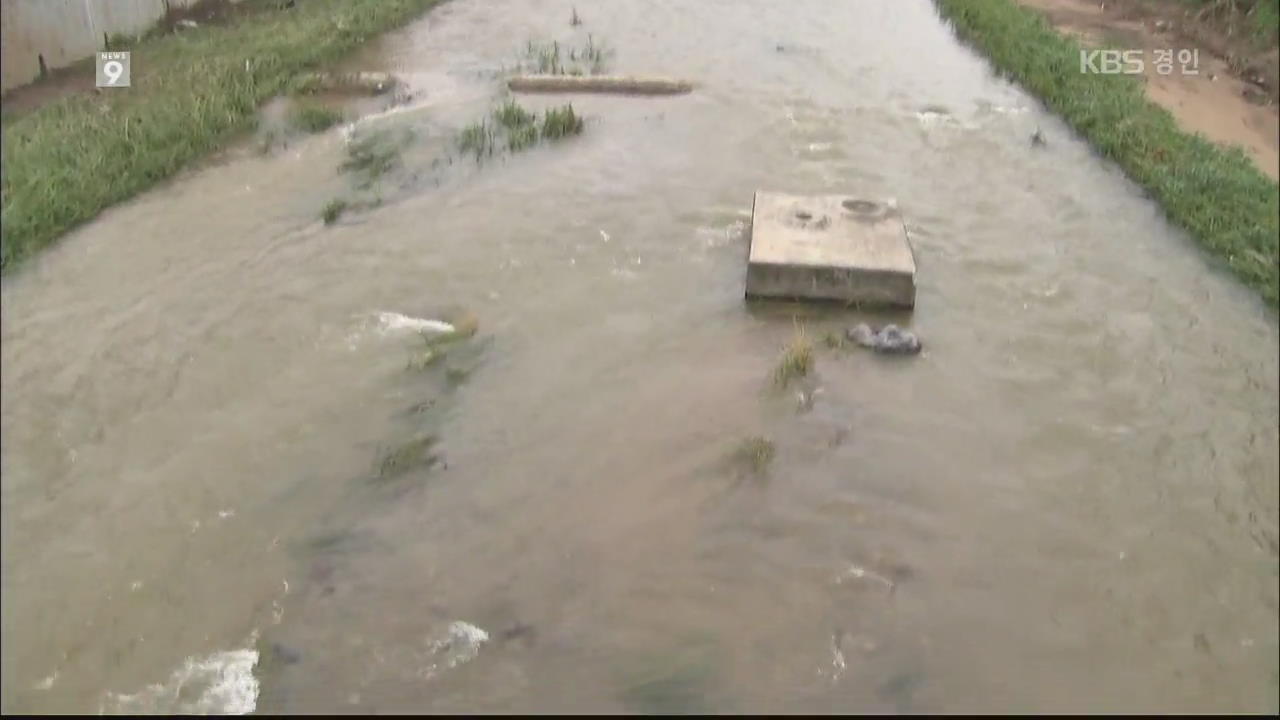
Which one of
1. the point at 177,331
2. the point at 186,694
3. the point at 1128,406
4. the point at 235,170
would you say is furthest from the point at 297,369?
the point at 1128,406

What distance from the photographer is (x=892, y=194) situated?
993 centimetres

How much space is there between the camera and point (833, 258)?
792 cm

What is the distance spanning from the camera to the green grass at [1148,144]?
19.9 feet

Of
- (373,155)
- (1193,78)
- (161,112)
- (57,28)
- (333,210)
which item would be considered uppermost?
(57,28)

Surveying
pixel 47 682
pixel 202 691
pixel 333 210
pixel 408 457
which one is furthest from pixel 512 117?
pixel 47 682

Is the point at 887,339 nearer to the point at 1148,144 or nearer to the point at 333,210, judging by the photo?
the point at 1148,144

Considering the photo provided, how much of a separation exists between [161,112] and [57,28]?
309cm

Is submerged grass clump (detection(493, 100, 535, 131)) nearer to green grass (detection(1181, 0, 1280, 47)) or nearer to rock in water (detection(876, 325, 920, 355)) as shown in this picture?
rock in water (detection(876, 325, 920, 355))

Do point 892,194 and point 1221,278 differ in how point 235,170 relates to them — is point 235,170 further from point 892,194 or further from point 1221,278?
point 1221,278

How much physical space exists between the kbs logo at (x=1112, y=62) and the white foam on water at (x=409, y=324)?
26.2 ft

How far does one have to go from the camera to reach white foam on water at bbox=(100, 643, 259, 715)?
4.45 metres

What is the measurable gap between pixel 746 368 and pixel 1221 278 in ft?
10.3

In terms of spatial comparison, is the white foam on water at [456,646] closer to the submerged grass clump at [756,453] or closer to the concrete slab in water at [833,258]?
the submerged grass clump at [756,453]

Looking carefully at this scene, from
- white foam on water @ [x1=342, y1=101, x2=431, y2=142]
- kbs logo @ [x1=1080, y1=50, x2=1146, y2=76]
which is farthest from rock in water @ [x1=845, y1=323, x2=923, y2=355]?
white foam on water @ [x1=342, y1=101, x2=431, y2=142]
